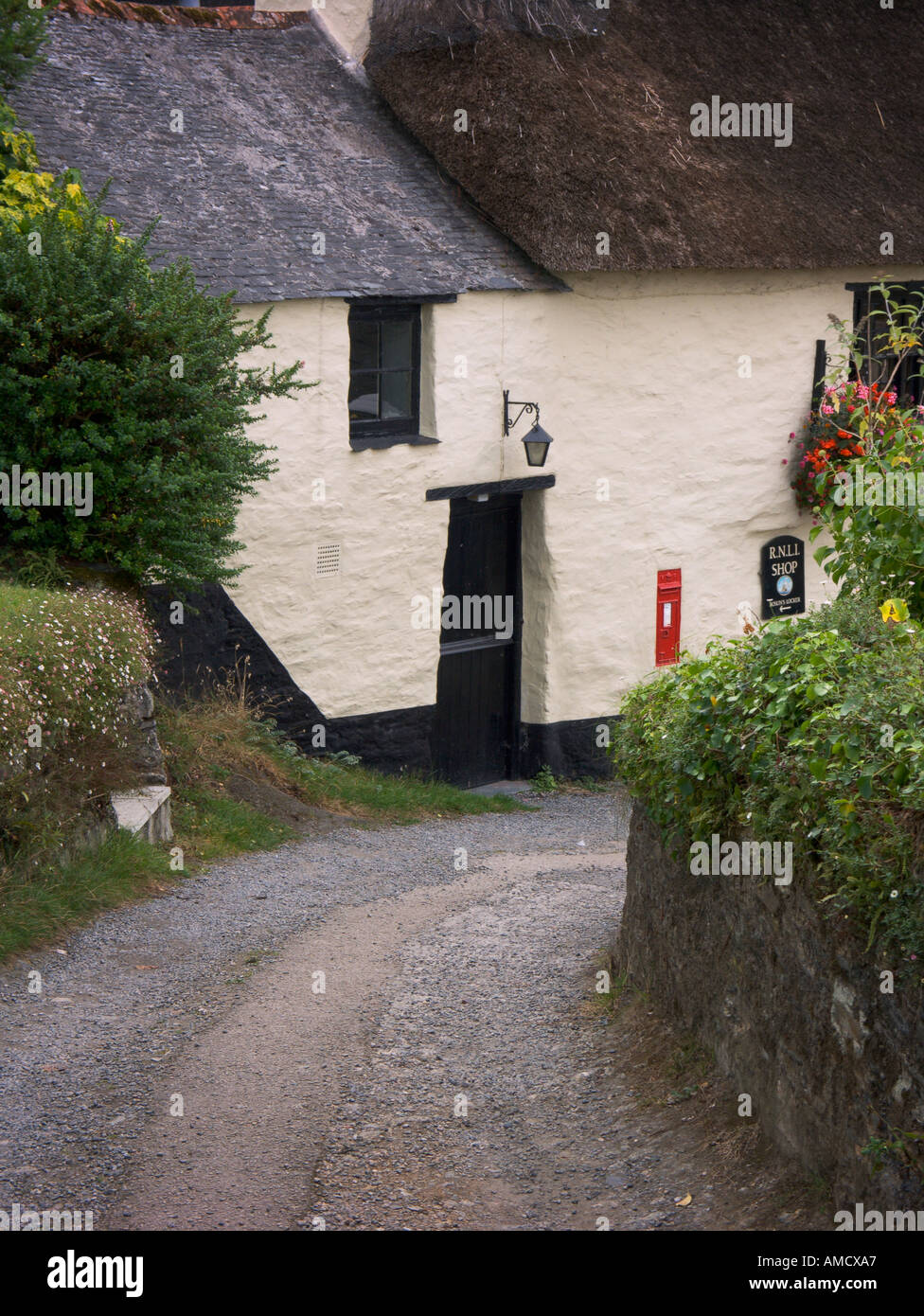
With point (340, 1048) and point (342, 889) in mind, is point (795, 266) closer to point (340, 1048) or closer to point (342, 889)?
point (342, 889)

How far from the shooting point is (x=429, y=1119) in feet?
16.6

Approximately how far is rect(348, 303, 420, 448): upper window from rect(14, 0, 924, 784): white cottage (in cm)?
2

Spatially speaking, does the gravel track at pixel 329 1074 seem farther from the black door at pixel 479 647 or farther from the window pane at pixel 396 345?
the window pane at pixel 396 345

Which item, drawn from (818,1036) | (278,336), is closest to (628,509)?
(278,336)

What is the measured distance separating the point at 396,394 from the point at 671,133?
345cm

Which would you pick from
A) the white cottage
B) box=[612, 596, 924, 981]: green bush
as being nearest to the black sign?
the white cottage

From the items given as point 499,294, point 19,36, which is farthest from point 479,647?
point 19,36

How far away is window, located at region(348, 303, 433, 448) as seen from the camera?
11.3m

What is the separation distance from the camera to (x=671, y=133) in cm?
1245

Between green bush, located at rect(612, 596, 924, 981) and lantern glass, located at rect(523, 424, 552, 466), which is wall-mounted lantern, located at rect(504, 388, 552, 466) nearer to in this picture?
lantern glass, located at rect(523, 424, 552, 466)

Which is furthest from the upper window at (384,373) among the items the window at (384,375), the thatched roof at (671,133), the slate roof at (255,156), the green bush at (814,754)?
the green bush at (814,754)

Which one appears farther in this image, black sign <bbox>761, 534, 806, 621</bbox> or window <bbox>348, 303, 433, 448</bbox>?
black sign <bbox>761, 534, 806, 621</bbox>

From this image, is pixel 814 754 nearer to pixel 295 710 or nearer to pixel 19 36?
pixel 295 710

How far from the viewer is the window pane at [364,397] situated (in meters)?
11.3
